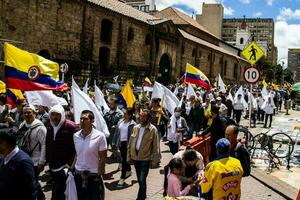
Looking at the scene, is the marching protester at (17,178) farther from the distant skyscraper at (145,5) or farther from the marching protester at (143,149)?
the distant skyscraper at (145,5)

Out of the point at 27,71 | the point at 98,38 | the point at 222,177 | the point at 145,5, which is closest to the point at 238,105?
the point at 27,71

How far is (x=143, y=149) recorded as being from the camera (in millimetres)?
7398

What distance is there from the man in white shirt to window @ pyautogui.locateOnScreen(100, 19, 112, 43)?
2605 centimetres

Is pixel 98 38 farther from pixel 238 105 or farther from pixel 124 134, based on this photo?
pixel 124 134

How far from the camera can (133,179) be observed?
9.59 m

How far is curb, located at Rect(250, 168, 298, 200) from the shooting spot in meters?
8.68

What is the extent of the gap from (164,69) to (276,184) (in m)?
32.2

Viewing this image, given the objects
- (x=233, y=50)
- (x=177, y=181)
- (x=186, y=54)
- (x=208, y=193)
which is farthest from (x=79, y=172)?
(x=233, y=50)

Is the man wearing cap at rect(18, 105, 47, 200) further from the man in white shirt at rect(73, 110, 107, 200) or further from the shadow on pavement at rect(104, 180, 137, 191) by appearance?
the shadow on pavement at rect(104, 180, 137, 191)

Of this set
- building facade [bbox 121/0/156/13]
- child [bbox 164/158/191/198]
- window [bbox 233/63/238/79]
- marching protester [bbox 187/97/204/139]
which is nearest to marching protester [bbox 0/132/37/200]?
child [bbox 164/158/191/198]

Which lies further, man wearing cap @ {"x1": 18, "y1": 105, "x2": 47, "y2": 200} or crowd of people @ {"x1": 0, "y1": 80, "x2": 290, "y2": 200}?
man wearing cap @ {"x1": 18, "y1": 105, "x2": 47, "y2": 200}

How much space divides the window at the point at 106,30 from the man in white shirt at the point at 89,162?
26052 mm

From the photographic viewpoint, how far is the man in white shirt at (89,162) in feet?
19.3

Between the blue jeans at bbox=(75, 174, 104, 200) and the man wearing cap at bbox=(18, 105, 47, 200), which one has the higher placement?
the man wearing cap at bbox=(18, 105, 47, 200)
